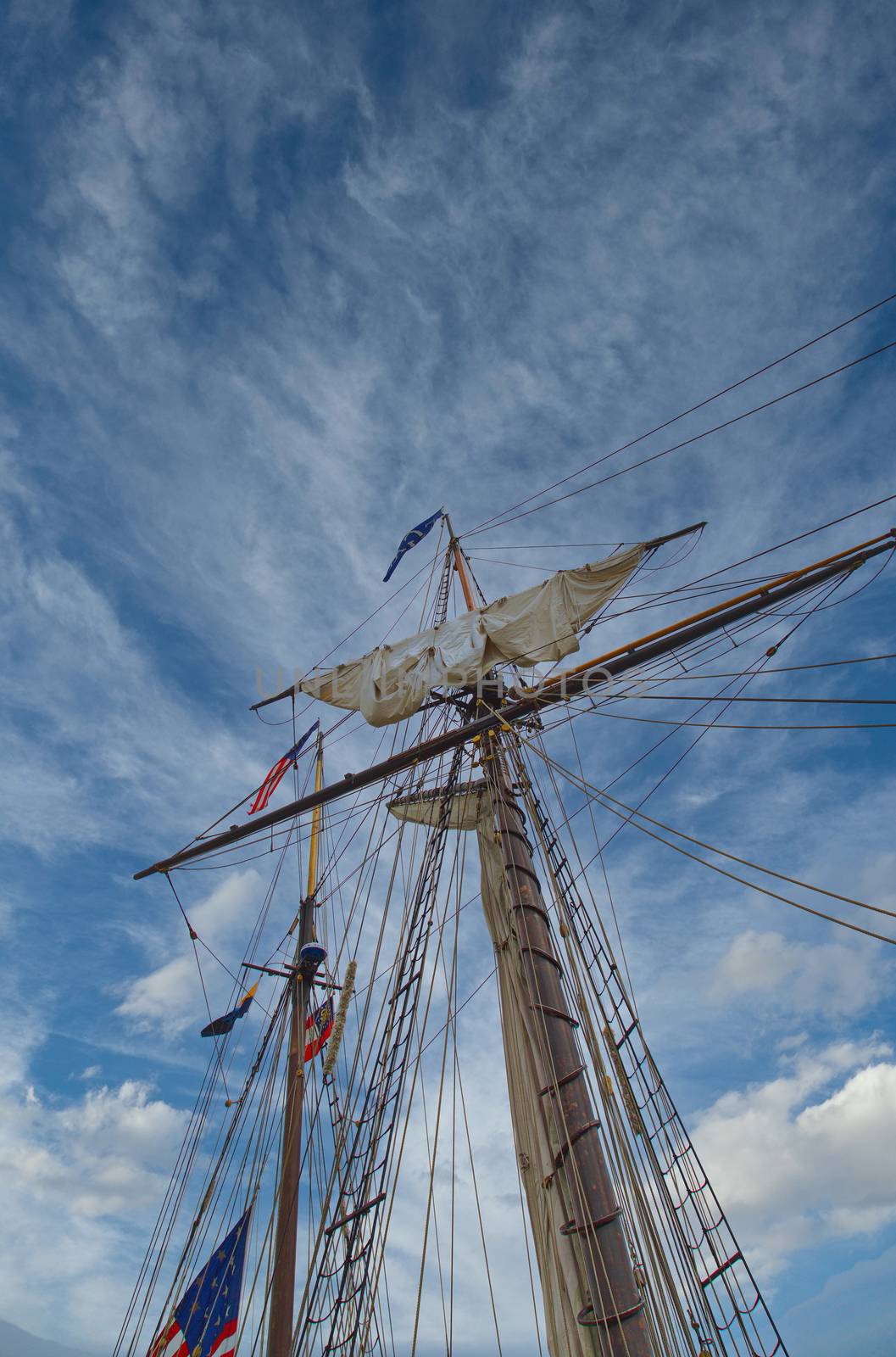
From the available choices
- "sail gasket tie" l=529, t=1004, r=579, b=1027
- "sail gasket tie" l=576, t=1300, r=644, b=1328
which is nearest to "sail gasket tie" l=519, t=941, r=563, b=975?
"sail gasket tie" l=529, t=1004, r=579, b=1027

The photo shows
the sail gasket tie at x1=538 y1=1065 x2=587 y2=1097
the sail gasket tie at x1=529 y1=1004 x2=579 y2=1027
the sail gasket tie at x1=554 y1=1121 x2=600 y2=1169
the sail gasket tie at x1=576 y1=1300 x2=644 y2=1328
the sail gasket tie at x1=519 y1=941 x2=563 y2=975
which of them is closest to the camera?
the sail gasket tie at x1=576 y1=1300 x2=644 y2=1328

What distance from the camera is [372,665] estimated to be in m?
14.0

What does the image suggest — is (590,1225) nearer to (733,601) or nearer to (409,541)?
(733,601)

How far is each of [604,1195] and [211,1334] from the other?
998 cm

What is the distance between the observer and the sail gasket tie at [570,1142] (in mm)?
6391

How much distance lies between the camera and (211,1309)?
1228cm

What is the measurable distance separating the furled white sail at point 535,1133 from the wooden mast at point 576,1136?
0.43ft

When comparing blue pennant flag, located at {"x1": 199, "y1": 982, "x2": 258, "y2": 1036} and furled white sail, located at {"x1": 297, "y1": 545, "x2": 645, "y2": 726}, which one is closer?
furled white sail, located at {"x1": 297, "y1": 545, "x2": 645, "y2": 726}

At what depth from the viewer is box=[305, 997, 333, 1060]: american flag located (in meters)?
15.1

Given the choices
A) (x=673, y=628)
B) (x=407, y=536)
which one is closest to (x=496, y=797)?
(x=673, y=628)

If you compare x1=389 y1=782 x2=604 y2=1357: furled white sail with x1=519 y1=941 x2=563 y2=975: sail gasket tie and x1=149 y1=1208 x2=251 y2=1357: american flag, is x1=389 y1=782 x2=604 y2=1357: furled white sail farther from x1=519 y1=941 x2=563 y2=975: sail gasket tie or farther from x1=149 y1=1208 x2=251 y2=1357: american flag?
x1=149 y1=1208 x2=251 y2=1357: american flag

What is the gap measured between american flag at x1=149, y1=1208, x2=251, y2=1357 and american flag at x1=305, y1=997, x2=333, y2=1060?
3.06 metres

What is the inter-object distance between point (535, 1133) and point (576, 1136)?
1.22 metres

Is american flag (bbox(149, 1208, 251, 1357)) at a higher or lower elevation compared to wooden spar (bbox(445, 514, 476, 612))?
lower
